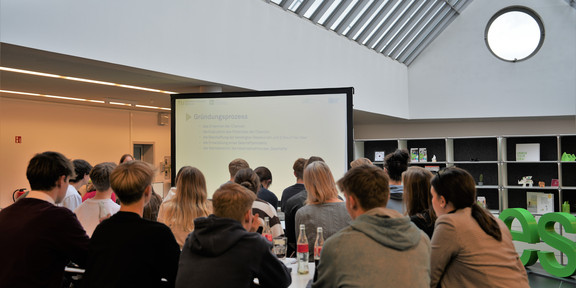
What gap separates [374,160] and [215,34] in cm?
537

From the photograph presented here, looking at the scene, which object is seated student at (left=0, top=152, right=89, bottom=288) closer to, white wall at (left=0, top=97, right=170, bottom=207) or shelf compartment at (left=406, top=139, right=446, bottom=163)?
white wall at (left=0, top=97, right=170, bottom=207)

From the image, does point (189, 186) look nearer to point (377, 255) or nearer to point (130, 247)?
point (130, 247)

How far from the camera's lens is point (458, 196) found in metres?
2.36

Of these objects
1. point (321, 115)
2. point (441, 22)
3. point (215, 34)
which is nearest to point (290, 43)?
point (215, 34)

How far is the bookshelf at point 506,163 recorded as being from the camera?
8867 millimetres

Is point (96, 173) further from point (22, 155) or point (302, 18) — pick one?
point (22, 155)

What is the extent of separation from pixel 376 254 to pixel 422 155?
856cm

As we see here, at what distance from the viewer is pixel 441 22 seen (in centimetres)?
1162

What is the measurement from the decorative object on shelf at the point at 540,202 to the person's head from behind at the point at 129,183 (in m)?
8.51

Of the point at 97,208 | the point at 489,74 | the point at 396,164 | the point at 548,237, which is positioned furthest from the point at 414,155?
the point at 97,208

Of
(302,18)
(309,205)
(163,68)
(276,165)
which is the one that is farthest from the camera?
(302,18)

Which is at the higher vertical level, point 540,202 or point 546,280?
point 540,202

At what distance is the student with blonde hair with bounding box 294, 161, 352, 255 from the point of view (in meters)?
3.20

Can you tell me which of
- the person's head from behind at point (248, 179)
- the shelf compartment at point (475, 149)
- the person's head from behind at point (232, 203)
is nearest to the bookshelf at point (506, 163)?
the shelf compartment at point (475, 149)
